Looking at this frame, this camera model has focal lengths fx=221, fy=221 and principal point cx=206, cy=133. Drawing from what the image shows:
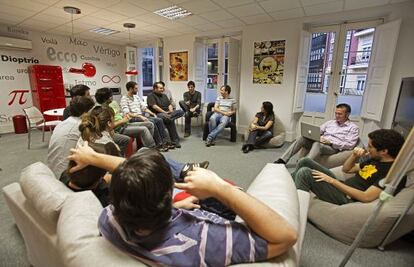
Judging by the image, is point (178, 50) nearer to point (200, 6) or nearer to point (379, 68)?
point (200, 6)

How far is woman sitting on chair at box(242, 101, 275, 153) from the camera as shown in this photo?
411 centimetres

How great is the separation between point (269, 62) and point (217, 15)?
148cm

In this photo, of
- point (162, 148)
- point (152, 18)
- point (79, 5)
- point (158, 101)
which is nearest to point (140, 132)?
point (162, 148)

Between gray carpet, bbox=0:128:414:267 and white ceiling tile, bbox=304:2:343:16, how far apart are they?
2468mm

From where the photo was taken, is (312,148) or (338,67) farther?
(338,67)

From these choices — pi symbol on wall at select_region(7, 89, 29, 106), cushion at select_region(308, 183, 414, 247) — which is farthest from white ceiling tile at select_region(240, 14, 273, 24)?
pi symbol on wall at select_region(7, 89, 29, 106)

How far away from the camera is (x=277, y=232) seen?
27.0 inches

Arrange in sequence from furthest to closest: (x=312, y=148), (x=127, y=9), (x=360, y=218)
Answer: (x=127, y=9) → (x=312, y=148) → (x=360, y=218)

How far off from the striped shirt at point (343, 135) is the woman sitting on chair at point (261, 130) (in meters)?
1.25

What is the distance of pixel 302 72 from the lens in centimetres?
439

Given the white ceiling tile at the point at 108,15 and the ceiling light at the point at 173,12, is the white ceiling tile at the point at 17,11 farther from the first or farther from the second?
the ceiling light at the point at 173,12

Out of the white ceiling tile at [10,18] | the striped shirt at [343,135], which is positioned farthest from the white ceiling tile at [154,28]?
the striped shirt at [343,135]

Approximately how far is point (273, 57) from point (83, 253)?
4.81 metres

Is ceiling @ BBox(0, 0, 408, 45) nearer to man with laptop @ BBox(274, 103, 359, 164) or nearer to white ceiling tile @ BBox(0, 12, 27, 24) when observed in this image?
white ceiling tile @ BBox(0, 12, 27, 24)
